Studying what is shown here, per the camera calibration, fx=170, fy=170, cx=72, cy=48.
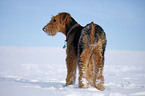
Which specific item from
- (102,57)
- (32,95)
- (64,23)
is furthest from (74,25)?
(32,95)

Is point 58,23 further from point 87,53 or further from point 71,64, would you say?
point 87,53

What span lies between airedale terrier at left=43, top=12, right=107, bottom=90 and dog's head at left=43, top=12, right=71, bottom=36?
431mm

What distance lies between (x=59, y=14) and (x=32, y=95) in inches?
143

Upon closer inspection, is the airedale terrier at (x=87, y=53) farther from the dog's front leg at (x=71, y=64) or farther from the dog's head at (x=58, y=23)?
the dog's head at (x=58, y=23)

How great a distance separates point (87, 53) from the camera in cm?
612

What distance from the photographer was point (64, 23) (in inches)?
283

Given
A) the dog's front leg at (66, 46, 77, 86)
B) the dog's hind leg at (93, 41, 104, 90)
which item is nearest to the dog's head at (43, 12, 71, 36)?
the dog's front leg at (66, 46, 77, 86)

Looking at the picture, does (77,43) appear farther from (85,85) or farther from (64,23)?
(85,85)

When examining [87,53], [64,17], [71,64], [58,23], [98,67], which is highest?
[64,17]

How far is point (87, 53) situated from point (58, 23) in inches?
79.7

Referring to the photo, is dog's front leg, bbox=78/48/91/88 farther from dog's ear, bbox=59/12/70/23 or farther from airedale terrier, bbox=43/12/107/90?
dog's ear, bbox=59/12/70/23

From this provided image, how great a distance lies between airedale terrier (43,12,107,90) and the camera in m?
6.08

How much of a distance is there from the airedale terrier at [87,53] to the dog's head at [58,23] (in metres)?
0.43

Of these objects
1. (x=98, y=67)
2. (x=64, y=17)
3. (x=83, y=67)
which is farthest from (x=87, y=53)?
(x=64, y=17)
